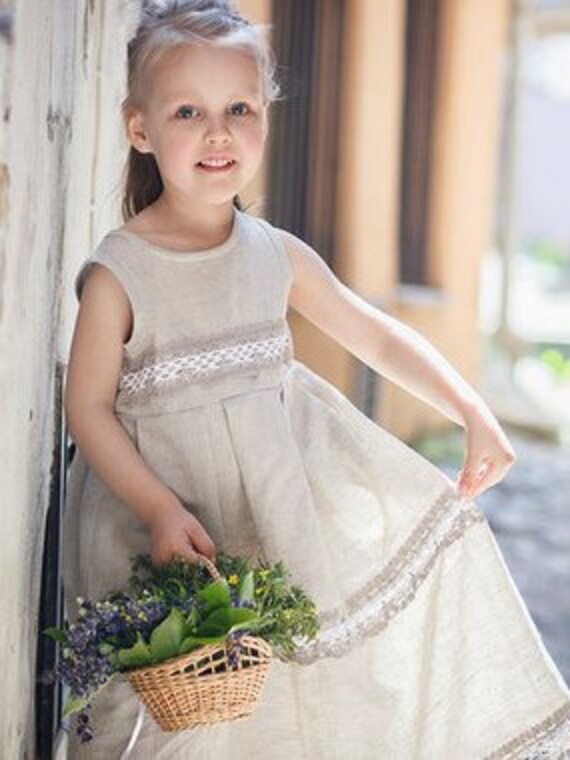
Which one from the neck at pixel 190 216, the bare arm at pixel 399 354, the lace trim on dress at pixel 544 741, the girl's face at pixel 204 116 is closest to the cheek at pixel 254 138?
the girl's face at pixel 204 116

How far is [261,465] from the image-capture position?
9.66 feet

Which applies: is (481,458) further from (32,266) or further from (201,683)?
(32,266)

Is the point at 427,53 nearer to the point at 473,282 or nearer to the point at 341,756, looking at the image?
the point at 473,282

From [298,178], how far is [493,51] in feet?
9.42

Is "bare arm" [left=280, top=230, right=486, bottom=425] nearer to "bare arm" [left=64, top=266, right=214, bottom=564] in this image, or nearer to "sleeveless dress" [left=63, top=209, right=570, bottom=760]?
"sleeveless dress" [left=63, top=209, right=570, bottom=760]

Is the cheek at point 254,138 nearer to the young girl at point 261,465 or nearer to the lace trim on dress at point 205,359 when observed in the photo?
the young girl at point 261,465

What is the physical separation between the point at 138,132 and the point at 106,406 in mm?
488

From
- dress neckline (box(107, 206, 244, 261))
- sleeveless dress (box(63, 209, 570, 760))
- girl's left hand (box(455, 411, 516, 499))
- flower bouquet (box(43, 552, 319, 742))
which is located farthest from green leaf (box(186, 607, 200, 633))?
girl's left hand (box(455, 411, 516, 499))

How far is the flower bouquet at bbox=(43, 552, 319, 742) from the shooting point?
8.29 feet

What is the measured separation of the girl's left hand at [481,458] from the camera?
3.17 meters

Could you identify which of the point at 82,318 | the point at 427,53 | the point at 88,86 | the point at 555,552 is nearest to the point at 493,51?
the point at 427,53

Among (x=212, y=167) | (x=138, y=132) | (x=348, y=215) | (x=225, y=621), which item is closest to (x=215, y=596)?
(x=225, y=621)

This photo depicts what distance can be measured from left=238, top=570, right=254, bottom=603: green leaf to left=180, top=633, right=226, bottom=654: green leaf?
0.09 meters

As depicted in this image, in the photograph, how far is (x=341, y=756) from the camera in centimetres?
311
